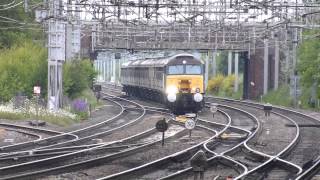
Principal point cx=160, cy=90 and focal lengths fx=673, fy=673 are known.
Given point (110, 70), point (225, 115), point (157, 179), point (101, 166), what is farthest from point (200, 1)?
point (110, 70)

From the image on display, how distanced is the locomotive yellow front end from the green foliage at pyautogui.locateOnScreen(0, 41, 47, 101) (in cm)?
669

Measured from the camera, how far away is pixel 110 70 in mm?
126500

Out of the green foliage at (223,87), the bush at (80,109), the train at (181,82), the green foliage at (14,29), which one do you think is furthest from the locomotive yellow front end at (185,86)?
the green foliage at (223,87)

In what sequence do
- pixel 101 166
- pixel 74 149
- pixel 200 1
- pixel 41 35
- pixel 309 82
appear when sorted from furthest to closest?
pixel 41 35 < pixel 309 82 < pixel 200 1 < pixel 74 149 < pixel 101 166

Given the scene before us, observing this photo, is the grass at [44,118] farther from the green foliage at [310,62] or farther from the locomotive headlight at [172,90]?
the green foliage at [310,62]

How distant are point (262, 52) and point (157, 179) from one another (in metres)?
42.6

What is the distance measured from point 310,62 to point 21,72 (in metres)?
17.2

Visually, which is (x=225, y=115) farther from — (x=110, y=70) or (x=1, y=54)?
(x=110, y=70)

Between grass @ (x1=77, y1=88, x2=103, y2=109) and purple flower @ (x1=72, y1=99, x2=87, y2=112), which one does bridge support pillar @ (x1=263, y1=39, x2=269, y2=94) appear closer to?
grass @ (x1=77, y1=88, x2=103, y2=109)

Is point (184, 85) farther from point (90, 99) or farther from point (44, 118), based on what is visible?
point (90, 99)

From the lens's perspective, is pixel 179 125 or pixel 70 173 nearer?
pixel 70 173

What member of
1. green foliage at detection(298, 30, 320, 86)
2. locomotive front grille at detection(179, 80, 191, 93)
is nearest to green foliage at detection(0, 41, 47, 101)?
locomotive front grille at detection(179, 80, 191, 93)

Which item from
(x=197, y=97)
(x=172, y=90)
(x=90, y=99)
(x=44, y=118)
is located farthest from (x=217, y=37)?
(x=44, y=118)

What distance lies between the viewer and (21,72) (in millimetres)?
35094
